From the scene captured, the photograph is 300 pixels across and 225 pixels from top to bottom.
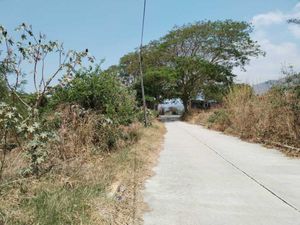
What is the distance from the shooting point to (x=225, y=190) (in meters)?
7.00

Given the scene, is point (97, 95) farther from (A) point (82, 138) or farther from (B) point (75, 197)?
(B) point (75, 197)

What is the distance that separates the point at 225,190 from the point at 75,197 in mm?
3041

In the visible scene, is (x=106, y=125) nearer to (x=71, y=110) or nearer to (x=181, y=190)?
(x=71, y=110)

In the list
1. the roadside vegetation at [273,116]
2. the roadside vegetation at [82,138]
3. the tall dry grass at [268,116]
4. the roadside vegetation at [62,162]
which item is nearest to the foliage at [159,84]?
the roadside vegetation at [82,138]

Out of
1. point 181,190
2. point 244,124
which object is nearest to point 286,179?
point 181,190

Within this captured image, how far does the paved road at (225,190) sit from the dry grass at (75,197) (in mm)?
356

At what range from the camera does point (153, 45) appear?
47.7m

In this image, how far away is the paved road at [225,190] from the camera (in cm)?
539

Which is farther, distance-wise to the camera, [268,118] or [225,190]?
[268,118]

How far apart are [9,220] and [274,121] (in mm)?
12480

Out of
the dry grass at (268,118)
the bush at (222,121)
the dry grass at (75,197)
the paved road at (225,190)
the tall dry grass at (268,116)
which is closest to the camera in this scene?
the dry grass at (75,197)

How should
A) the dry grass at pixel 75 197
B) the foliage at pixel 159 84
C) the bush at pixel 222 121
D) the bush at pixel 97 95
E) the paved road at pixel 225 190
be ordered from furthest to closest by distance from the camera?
the foliage at pixel 159 84 → the bush at pixel 222 121 → the bush at pixel 97 95 → the paved road at pixel 225 190 → the dry grass at pixel 75 197

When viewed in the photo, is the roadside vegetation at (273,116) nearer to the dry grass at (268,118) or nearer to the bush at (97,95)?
the dry grass at (268,118)

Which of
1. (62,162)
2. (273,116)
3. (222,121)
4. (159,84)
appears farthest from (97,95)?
(159,84)
